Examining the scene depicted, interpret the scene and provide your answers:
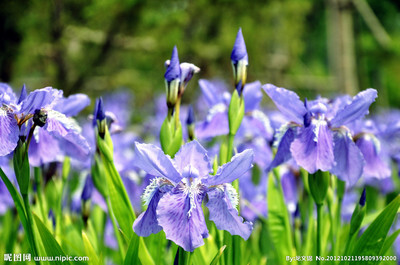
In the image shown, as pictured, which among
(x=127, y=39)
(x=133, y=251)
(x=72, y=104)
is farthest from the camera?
(x=127, y=39)

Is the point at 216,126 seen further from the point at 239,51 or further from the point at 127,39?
the point at 127,39

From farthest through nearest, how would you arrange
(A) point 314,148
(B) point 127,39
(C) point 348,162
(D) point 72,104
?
1. (B) point 127,39
2. (D) point 72,104
3. (C) point 348,162
4. (A) point 314,148

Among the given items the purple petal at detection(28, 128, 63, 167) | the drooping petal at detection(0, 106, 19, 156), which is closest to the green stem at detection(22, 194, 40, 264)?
the drooping petal at detection(0, 106, 19, 156)

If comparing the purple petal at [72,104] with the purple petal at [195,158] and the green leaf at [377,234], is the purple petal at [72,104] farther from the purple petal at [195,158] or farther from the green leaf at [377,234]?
the green leaf at [377,234]

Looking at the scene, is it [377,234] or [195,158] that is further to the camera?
[377,234]

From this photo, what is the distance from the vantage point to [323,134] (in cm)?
163

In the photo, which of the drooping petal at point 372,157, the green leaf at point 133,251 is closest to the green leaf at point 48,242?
the green leaf at point 133,251

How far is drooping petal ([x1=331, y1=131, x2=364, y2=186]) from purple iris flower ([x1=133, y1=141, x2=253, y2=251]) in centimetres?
55

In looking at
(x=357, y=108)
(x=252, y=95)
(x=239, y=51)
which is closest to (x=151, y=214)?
(x=239, y=51)

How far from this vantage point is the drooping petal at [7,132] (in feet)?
4.53

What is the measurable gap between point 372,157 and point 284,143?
0.57 meters

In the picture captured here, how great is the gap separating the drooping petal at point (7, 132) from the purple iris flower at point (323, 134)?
94cm

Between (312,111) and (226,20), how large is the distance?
178 inches

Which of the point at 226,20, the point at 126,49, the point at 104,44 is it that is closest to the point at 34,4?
the point at 104,44
